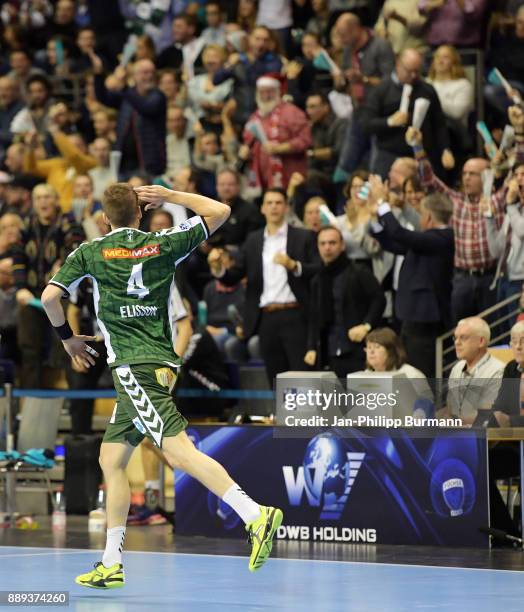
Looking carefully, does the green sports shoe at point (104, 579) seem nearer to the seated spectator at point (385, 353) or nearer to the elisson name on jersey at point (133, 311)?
the elisson name on jersey at point (133, 311)

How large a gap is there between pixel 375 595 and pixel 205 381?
6490 millimetres

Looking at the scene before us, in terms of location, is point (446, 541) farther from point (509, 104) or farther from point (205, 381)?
point (509, 104)

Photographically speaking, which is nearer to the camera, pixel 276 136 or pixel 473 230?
pixel 473 230

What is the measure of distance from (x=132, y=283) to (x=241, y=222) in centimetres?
734

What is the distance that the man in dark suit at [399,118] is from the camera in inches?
582

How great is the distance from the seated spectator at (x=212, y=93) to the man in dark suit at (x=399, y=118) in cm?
289

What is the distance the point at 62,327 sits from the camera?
857 cm

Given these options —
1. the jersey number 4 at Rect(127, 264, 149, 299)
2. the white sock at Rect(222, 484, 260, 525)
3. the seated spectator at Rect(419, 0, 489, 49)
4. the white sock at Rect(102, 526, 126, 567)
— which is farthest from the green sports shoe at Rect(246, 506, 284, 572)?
the seated spectator at Rect(419, 0, 489, 49)

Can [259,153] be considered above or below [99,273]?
above

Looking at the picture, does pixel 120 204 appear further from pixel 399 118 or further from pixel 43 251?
pixel 43 251

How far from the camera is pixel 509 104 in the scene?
1545 centimetres

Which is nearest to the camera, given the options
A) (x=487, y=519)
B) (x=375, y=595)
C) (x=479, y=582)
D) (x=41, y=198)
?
(x=375, y=595)

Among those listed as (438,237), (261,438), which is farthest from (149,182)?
(261,438)

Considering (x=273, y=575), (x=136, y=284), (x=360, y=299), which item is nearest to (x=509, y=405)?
(x=273, y=575)
